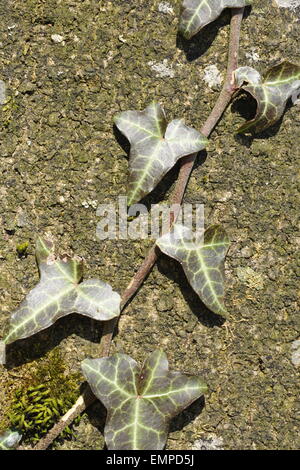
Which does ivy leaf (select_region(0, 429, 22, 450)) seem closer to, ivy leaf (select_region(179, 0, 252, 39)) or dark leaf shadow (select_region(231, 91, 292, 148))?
dark leaf shadow (select_region(231, 91, 292, 148))

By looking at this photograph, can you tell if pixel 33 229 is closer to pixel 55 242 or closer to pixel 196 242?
pixel 55 242

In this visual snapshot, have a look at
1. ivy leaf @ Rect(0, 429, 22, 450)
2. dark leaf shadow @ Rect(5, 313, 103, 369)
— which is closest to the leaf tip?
dark leaf shadow @ Rect(5, 313, 103, 369)

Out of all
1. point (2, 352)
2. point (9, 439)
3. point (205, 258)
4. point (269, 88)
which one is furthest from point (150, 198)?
point (9, 439)

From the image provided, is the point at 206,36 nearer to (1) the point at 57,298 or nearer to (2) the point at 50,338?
(1) the point at 57,298

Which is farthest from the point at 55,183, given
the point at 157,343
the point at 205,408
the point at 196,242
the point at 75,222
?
the point at 205,408

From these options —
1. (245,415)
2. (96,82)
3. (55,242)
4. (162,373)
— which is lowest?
(245,415)

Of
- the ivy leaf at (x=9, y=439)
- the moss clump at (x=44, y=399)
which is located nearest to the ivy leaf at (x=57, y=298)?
the moss clump at (x=44, y=399)

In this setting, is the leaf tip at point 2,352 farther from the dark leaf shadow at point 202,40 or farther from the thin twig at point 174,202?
the dark leaf shadow at point 202,40
